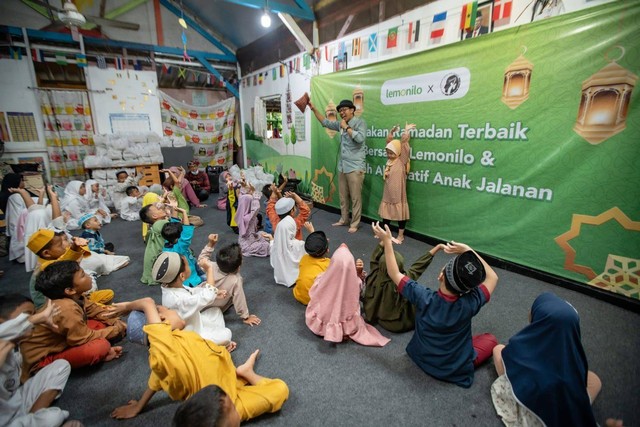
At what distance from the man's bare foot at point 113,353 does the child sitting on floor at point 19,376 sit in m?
0.32

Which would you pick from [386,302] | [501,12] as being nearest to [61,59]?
[501,12]

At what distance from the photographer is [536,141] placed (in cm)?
261

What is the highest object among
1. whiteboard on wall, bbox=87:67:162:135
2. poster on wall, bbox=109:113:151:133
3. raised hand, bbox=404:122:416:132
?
whiteboard on wall, bbox=87:67:162:135

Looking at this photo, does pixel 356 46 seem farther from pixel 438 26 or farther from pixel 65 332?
pixel 65 332

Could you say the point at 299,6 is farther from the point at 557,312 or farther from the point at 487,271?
the point at 557,312

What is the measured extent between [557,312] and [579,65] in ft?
6.97

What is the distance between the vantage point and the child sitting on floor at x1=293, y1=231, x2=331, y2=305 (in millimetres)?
2182

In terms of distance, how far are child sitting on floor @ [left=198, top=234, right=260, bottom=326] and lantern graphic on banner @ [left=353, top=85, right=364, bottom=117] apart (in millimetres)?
2872

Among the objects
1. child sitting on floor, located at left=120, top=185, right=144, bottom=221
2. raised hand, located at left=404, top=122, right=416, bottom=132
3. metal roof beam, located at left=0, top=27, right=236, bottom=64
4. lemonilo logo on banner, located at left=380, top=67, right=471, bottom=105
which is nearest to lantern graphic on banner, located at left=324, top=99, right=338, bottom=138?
lemonilo logo on banner, located at left=380, top=67, right=471, bottom=105

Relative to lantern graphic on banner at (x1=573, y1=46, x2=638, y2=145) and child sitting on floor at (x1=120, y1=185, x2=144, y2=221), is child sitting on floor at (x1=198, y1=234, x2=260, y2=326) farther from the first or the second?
child sitting on floor at (x1=120, y1=185, x2=144, y2=221)

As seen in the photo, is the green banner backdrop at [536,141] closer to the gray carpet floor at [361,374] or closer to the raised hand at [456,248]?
the gray carpet floor at [361,374]

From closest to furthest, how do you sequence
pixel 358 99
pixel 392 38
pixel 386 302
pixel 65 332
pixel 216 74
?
1. pixel 65 332
2. pixel 386 302
3. pixel 392 38
4. pixel 358 99
5. pixel 216 74

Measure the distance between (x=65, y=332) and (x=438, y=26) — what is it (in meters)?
3.98

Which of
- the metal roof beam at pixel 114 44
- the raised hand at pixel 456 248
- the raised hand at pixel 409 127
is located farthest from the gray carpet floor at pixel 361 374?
the metal roof beam at pixel 114 44
